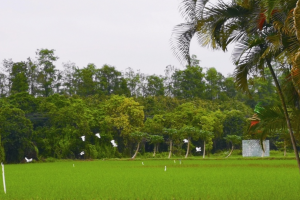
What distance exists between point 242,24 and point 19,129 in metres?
32.7

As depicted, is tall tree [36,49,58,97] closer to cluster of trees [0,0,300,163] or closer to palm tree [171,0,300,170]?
cluster of trees [0,0,300,163]

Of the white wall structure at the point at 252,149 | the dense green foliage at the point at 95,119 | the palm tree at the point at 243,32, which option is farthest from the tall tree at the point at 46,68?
the palm tree at the point at 243,32

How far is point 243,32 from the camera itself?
10977 mm

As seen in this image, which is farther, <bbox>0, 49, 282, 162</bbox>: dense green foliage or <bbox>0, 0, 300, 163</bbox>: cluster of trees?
<bbox>0, 49, 282, 162</bbox>: dense green foliage

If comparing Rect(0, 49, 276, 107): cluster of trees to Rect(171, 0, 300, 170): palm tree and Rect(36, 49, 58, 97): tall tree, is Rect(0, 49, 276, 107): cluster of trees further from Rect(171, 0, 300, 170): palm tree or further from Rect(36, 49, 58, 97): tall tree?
Rect(171, 0, 300, 170): palm tree

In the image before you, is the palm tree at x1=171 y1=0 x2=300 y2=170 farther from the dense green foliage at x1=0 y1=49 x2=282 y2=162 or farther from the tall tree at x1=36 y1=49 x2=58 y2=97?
the tall tree at x1=36 y1=49 x2=58 y2=97

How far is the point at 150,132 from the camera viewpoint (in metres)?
47.4

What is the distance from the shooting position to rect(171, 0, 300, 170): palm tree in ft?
31.1

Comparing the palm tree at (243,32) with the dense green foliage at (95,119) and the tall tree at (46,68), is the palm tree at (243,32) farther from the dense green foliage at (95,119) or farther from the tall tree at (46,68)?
the tall tree at (46,68)

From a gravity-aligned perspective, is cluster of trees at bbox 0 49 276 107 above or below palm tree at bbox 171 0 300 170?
above

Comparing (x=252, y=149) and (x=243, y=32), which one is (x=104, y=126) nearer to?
(x=252, y=149)

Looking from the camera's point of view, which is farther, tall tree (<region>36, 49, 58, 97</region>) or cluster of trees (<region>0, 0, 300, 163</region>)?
tall tree (<region>36, 49, 58, 97</region>)

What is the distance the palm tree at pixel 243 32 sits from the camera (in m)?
9.49

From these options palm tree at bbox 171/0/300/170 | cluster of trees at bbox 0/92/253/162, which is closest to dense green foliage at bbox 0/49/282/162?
cluster of trees at bbox 0/92/253/162
